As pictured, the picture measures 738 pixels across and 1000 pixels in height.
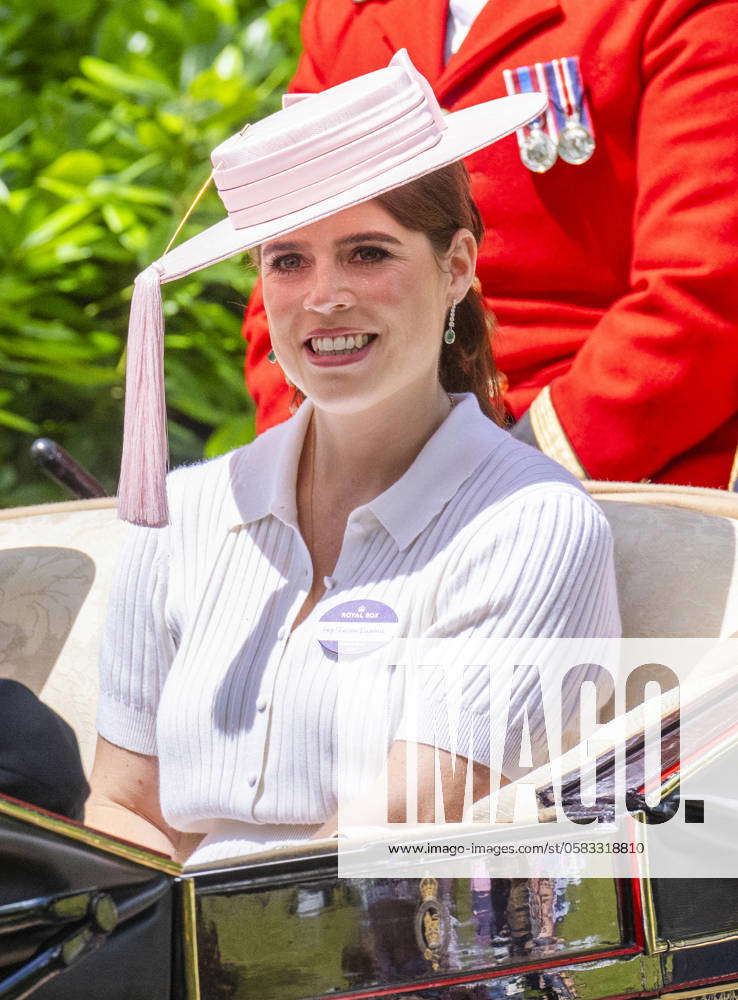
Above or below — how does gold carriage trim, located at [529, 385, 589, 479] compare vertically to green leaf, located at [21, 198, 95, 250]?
below

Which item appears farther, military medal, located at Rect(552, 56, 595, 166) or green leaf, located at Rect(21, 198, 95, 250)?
green leaf, located at Rect(21, 198, 95, 250)

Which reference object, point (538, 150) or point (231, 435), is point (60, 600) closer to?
point (538, 150)

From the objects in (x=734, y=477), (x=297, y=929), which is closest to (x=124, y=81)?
(x=734, y=477)

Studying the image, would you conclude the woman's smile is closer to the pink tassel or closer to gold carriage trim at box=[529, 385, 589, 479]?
the pink tassel

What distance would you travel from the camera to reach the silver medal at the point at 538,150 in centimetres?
202

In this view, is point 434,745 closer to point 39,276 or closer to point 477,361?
point 477,361

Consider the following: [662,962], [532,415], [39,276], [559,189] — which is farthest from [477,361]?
[39,276]

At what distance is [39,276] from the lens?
383 cm

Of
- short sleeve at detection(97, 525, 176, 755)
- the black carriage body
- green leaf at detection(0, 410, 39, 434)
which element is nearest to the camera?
the black carriage body

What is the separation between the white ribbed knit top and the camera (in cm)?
156

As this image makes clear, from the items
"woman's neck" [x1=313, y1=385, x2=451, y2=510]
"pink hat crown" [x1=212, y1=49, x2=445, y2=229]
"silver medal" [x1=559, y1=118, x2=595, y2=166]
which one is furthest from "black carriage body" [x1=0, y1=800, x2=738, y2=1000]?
"silver medal" [x1=559, y1=118, x2=595, y2=166]

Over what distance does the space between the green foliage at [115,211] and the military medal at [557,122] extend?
1679 millimetres

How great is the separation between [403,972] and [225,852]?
0.38 m

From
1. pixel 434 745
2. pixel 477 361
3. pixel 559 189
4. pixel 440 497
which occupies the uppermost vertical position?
pixel 559 189
